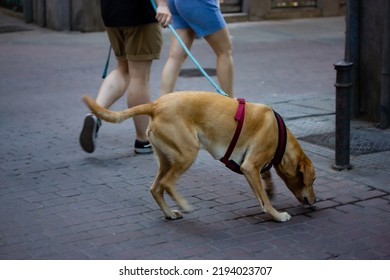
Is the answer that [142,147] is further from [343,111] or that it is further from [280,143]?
[280,143]

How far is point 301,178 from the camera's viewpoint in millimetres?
5422

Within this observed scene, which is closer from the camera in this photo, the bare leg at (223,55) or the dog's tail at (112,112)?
the dog's tail at (112,112)

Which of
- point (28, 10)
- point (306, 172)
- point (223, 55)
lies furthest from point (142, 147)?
point (28, 10)

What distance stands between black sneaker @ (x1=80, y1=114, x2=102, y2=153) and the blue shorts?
1322mm

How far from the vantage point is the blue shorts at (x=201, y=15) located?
725 centimetres

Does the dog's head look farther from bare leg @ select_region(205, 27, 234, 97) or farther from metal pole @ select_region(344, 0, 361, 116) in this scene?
metal pole @ select_region(344, 0, 361, 116)

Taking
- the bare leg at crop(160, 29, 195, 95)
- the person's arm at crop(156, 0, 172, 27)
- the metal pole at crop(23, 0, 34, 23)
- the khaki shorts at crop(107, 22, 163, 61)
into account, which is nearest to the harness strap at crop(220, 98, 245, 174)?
the person's arm at crop(156, 0, 172, 27)

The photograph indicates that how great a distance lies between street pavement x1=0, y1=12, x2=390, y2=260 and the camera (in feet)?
15.8

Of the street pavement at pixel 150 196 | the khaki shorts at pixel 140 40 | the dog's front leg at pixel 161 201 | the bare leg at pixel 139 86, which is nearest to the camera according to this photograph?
the street pavement at pixel 150 196

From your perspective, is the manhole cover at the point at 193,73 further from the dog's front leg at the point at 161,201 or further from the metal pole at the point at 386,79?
the dog's front leg at the point at 161,201

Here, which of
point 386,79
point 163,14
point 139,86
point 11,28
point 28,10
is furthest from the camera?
point 28,10

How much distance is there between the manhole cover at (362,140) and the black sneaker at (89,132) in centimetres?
193

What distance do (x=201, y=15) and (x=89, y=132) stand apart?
1.52 m

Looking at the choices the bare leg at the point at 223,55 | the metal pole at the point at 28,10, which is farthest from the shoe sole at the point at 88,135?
the metal pole at the point at 28,10
